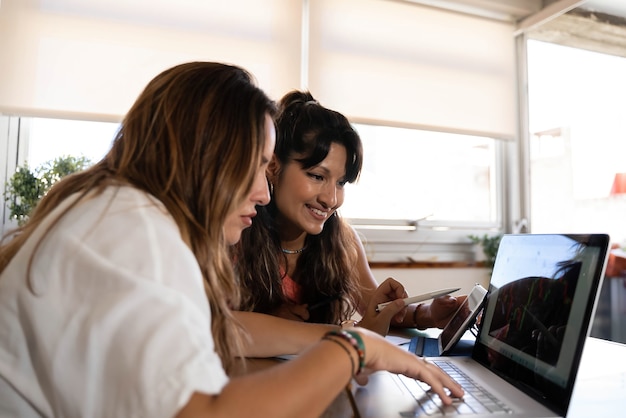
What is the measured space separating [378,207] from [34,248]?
2304 millimetres

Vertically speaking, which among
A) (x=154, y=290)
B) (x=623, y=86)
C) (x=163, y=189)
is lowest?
(x=154, y=290)

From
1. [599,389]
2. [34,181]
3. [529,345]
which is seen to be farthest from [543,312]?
[34,181]

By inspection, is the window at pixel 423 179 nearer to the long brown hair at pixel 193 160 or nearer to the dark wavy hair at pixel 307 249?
the dark wavy hair at pixel 307 249

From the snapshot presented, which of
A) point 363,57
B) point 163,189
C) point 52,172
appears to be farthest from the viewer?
point 363,57

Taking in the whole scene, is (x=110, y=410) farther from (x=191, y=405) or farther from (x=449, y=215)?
(x=449, y=215)

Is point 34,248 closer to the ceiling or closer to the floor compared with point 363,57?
closer to the floor

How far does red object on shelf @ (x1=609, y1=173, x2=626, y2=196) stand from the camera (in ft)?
8.83

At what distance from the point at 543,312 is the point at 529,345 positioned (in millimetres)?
56

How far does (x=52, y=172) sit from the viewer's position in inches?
76.4

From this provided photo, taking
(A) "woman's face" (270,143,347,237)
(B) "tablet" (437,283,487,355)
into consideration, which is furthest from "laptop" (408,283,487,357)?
(A) "woman's face" (270,143,347,237)

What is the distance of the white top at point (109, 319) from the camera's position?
0.43 meters

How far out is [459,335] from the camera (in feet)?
3.04

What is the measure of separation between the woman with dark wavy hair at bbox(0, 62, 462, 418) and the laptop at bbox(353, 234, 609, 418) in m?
0.06

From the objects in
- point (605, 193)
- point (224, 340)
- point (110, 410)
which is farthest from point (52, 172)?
point (605, 193)
